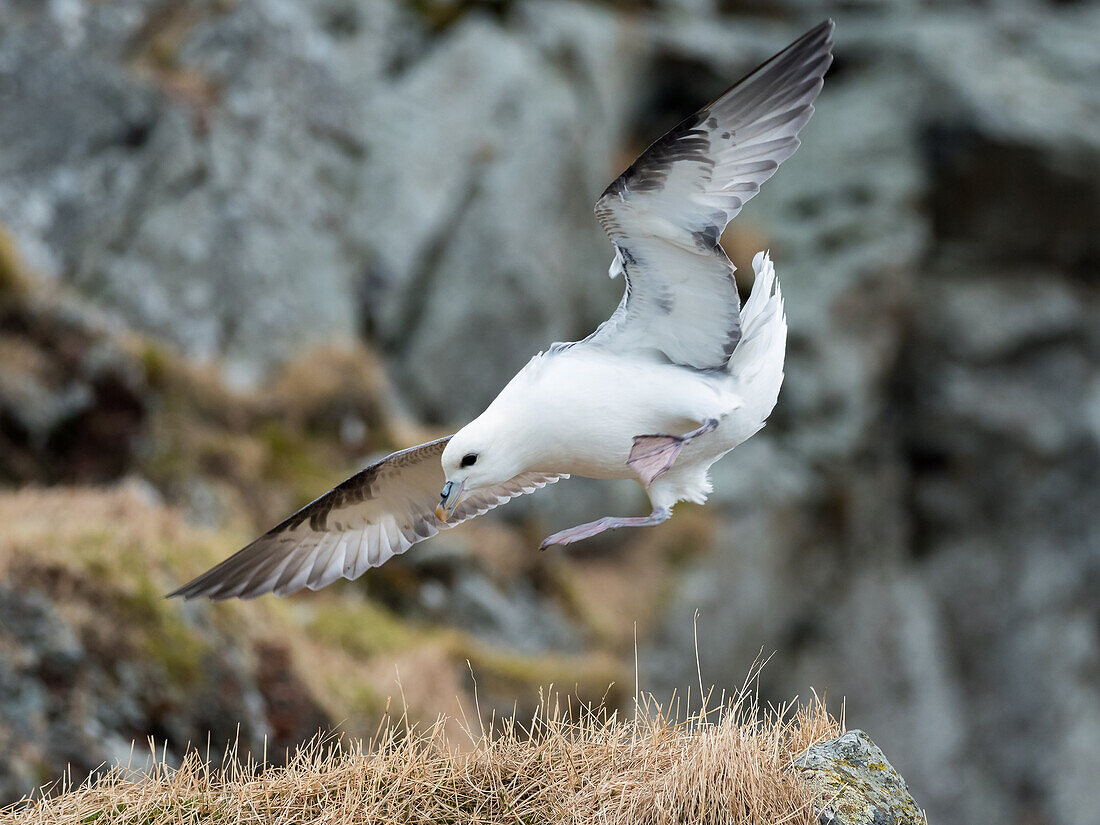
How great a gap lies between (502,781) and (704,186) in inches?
100

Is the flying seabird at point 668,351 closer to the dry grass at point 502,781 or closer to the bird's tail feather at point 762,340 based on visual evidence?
the bird's tail feather at point 762,340

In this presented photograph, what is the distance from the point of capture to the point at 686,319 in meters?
4.91

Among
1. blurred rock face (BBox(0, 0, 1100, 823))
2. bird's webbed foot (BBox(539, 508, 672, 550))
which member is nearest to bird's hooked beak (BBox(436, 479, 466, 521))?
bird's webbed foot (BBox(539, 508, 672, 550))

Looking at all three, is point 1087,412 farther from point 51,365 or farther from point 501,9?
point 51,365

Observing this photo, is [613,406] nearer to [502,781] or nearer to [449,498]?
[449,498]

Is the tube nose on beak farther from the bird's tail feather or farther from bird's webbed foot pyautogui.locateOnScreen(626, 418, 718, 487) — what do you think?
the bird's tail feather

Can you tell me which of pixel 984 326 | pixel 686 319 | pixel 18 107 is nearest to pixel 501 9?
pixel 18 107

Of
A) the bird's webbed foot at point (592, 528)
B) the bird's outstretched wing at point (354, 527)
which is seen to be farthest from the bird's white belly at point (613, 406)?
the bird's outstretched wing at point (354, 527)

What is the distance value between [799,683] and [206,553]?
9.93 m

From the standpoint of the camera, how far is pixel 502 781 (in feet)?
14.3

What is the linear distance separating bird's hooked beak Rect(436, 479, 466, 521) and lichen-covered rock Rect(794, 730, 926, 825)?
1.68m

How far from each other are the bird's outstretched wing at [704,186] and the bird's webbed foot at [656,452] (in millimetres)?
554

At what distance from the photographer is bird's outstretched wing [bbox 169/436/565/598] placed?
5.44 metres

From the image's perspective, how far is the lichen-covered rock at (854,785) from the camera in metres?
3.97
